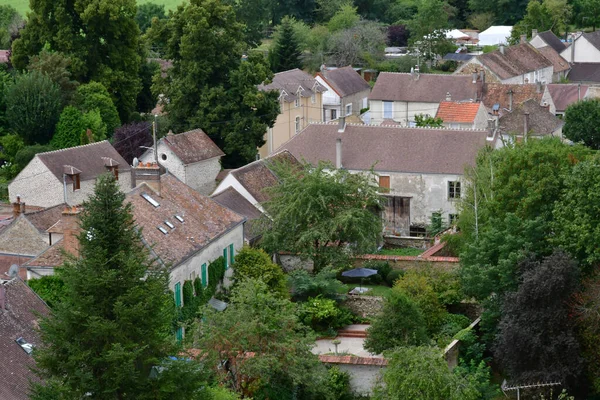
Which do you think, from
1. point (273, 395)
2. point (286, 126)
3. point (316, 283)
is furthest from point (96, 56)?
point (273, 395)

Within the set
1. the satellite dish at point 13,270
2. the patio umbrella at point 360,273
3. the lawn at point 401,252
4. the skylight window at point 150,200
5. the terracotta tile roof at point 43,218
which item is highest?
the skylight window at point 150,200

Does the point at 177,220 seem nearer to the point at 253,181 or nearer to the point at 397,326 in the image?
the point at 397,326

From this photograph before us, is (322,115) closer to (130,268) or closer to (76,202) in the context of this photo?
(76,202)

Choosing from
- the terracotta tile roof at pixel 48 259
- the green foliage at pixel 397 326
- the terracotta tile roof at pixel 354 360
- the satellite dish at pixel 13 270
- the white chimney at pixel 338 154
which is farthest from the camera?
the white chimney at pixel 338 154

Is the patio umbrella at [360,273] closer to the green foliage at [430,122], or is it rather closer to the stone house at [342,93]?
the green foliage at [430,122]

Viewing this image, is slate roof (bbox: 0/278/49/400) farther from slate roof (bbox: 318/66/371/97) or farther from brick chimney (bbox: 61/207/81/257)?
slate roof (bbox: 318/66/371/97)

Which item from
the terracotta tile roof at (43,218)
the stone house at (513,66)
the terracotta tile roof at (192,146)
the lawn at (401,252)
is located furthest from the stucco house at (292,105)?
the terracotta tile roof at (43,218)

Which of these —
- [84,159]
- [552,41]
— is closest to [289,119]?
[84,159]
